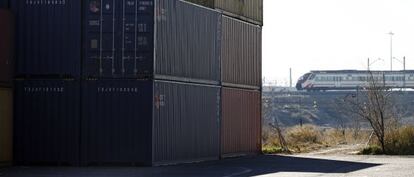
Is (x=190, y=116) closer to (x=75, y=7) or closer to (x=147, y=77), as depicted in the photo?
(x=147, y=77)

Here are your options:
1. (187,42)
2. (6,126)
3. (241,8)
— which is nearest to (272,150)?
(241,8)

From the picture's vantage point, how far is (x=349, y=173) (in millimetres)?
21906

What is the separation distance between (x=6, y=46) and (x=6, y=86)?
1122mm

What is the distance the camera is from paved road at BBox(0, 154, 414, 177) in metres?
21.2

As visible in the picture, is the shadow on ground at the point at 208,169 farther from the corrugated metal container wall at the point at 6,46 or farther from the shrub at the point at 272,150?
the shrub at the point at 272,150

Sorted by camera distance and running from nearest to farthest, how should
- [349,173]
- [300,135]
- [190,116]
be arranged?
[349,173] < [190,116] < [300,135]

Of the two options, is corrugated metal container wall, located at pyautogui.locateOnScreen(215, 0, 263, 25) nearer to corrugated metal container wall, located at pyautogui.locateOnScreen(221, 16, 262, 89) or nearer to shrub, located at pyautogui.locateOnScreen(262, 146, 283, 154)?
corrugated metal container wall, located at pyautogui.locateOnScreen(221, 16, 262, 89)

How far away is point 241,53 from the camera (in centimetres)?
3106

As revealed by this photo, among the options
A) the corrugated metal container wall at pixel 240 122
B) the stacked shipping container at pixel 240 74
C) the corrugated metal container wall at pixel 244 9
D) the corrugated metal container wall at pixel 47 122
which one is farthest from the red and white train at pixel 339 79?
the corrugated metal container wall at pixel 47 122

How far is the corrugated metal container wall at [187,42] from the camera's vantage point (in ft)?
80.1

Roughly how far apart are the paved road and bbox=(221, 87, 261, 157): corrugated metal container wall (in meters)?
2.12

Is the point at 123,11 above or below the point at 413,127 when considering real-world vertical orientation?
above

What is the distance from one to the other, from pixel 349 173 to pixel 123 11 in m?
7.85

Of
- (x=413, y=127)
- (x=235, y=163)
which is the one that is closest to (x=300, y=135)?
(x=413, y=127)
